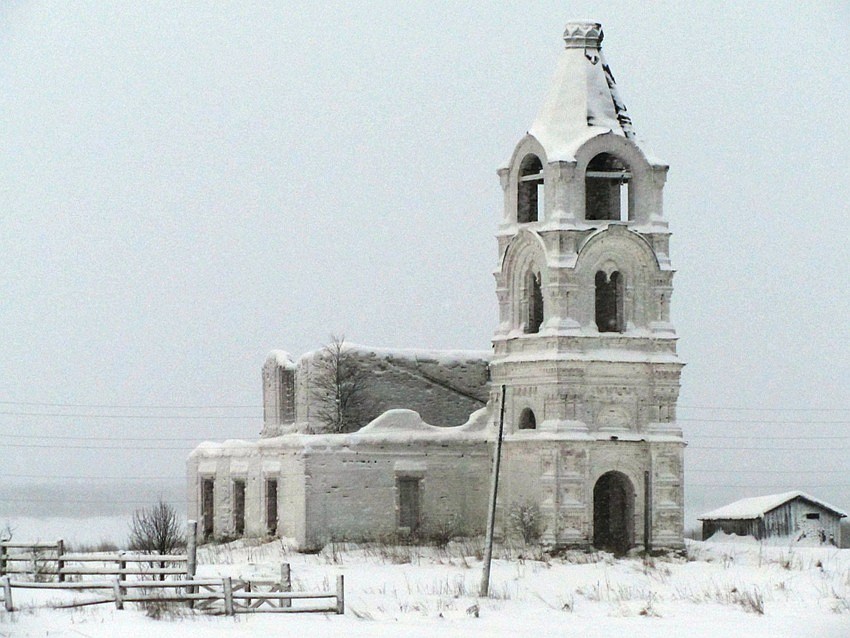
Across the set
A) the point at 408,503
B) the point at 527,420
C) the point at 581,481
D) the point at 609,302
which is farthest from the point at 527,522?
the point at 609,302

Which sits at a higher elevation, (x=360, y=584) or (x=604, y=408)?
(x=604, y=408)

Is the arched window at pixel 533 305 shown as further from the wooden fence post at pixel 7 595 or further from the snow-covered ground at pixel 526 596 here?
the wooden fence post at pixel 7 595

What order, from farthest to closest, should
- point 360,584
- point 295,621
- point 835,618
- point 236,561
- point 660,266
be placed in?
point 660,266 < point 236,561 < point 360,584 < point 835,618 < point 295,621

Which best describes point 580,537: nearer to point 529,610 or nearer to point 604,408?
point 604,408

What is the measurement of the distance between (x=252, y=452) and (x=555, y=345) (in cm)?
961

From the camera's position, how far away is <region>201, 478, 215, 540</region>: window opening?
189ft

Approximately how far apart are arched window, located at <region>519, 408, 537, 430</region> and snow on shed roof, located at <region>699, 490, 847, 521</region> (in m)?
6.61

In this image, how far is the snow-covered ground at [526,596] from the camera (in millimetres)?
34969

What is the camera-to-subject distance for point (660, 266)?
51.8 meters

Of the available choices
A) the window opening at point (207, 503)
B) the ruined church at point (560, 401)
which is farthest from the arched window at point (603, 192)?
the window opening at point (207, 503)

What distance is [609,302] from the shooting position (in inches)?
2073

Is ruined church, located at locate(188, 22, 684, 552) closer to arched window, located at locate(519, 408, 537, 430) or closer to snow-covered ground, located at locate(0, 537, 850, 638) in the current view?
arched window, located at locate(519, 408, 537, 430)

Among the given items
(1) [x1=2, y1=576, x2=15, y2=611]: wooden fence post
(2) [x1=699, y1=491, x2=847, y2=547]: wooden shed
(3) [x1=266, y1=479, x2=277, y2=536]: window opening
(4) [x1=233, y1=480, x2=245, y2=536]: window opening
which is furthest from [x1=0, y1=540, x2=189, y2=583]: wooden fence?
(2) [x1=699, y1=491, x2=847, y2=547]: wooden shed

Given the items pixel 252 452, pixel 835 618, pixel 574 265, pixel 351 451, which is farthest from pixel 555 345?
pixel 835 618
